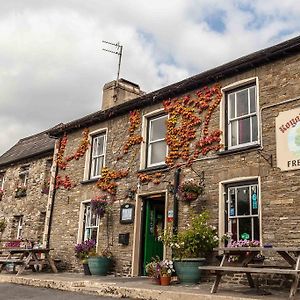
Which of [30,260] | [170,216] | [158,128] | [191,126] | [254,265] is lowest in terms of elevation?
[30,260]

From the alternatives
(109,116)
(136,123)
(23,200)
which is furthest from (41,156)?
(136,123)

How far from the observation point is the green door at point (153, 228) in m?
11.9

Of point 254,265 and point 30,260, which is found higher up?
point 254,265

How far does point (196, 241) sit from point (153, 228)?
280 centimetres

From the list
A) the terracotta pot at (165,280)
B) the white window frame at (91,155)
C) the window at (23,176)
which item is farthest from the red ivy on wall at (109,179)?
the window at (23,176)

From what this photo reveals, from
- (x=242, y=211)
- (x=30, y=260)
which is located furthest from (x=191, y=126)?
(x=30, y=260)

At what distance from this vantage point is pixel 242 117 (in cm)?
1033

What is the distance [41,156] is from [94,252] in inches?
283

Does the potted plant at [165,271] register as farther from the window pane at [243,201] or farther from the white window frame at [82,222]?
the white window frame at [82,222]

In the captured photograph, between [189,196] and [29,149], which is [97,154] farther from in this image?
[29,149]

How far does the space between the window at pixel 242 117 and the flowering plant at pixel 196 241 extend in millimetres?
2138

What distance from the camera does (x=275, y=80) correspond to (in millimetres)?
9711

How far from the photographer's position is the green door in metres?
11.9

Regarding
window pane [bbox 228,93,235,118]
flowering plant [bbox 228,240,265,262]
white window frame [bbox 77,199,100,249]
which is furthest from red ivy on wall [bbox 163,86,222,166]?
white window frame [bbox 77,199,100,249]
